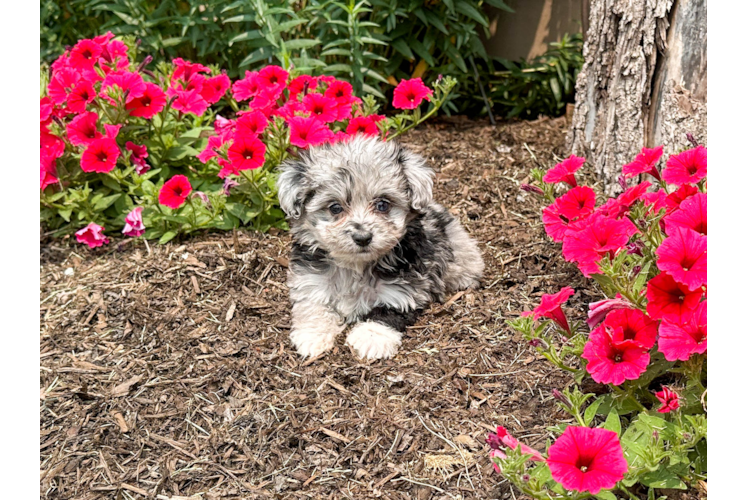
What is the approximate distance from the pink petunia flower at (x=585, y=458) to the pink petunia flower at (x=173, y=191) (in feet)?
10.9

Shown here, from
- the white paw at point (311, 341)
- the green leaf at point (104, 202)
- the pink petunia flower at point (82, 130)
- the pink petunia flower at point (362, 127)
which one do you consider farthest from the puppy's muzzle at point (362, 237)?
the green leaf at point (104, 202)

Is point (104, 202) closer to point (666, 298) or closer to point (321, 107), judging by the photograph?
point (321, 107)

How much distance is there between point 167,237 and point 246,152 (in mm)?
1095

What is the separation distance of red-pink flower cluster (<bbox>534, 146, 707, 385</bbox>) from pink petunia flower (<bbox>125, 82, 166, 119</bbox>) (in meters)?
3.32

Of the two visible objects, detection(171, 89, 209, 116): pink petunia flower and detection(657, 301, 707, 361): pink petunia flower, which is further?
detection(171, 89, 209, 116): pink petunia flower

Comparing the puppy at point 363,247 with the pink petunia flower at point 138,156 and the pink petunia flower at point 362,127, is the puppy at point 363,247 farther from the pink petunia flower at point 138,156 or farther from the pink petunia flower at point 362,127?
the pink petunia flower at point 138,156

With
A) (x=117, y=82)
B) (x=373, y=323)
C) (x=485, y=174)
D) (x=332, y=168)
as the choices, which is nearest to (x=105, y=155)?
(x=117, y=82)

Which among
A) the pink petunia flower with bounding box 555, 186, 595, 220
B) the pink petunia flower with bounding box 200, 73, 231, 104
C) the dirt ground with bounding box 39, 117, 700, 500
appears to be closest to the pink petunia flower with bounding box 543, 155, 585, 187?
the pink petunia flower with bounding box 555, 186, 595, 220

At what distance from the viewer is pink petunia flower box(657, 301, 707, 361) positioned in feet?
8.40

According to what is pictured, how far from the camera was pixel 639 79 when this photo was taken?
498 centimetres

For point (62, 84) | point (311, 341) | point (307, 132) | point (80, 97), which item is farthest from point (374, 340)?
point (62, 84)

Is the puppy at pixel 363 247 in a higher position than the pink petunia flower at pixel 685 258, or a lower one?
lower

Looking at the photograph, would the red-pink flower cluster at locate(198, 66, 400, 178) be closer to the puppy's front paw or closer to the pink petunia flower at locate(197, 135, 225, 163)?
the pink petunia flower at locate(197, 135, 225, 163)

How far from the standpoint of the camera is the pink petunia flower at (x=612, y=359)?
2707 millimetres
